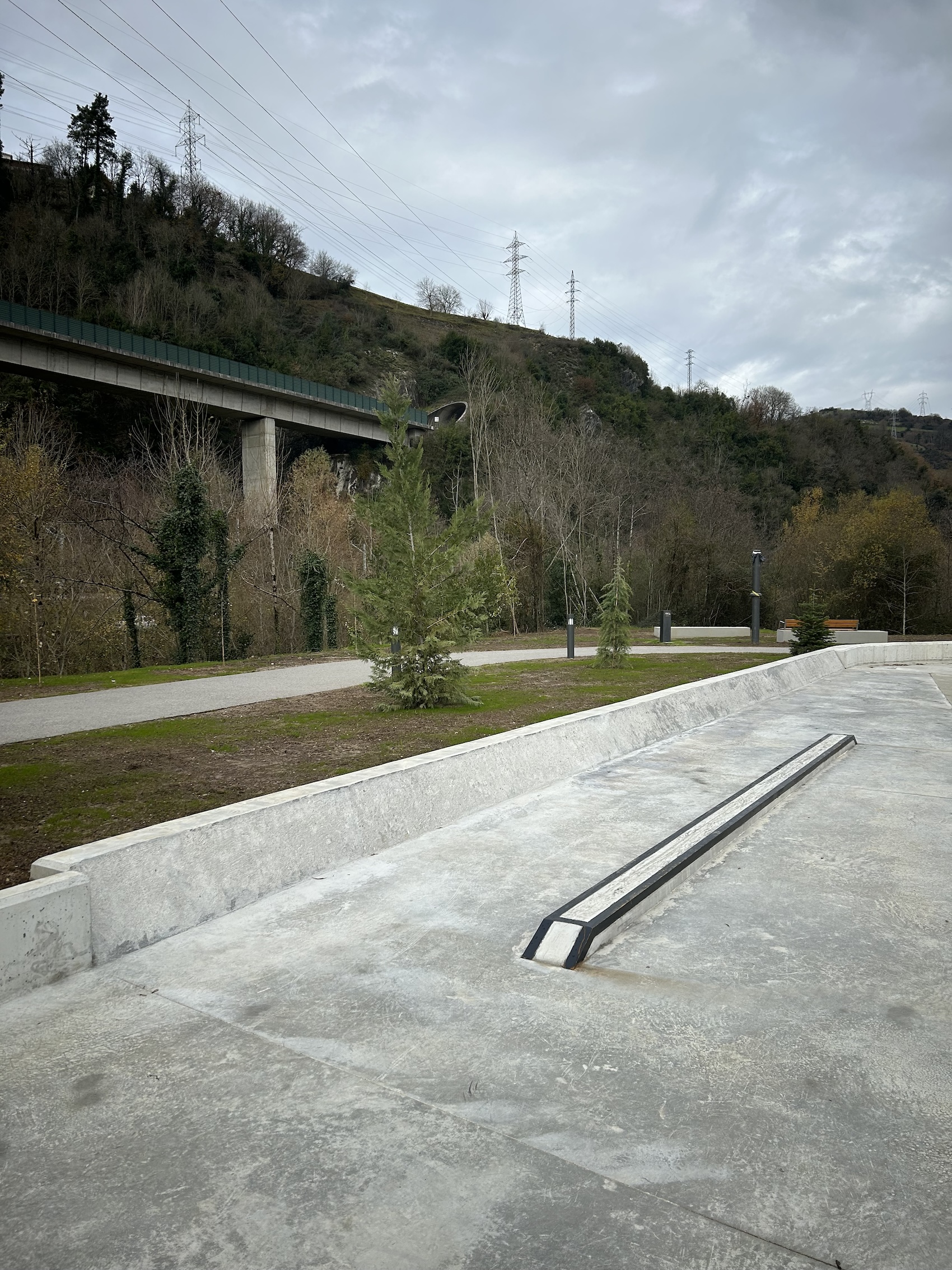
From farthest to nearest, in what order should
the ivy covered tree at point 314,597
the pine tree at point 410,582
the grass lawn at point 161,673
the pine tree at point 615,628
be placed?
the ivy covered tree at point 314,597
the pine tree at point 615,628
the grass lawn at point 161,673
the pine tree at point 410,582

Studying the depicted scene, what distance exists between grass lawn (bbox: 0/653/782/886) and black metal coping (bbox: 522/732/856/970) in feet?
8.88

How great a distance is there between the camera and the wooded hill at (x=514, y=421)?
117ft

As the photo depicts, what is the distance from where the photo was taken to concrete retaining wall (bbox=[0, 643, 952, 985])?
3.84m

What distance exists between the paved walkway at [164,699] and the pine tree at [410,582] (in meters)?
2.59

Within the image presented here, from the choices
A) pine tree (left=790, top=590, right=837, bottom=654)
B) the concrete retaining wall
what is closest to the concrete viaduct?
pine tree (left=790, top=590, right=837, bottom=654)

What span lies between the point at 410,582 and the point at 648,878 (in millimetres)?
6349

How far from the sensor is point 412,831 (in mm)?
5742

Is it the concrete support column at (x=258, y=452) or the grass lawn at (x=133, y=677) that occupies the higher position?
the concrete support column at (x=258, y=452)

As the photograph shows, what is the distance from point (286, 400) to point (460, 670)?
39.3 meters

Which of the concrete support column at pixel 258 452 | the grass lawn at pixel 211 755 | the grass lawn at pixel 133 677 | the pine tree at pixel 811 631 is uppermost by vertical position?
the concrete support column at pixel 258 452

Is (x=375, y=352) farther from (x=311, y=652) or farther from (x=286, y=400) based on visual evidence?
(x=311, y=652)

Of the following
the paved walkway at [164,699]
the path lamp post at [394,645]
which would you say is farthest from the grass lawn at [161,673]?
the path lamp post at [394,645]

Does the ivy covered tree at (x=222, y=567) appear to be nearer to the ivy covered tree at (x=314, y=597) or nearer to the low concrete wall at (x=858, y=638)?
the ivy covered tree at (x=314, y=597)

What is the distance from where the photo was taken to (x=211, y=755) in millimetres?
8008
